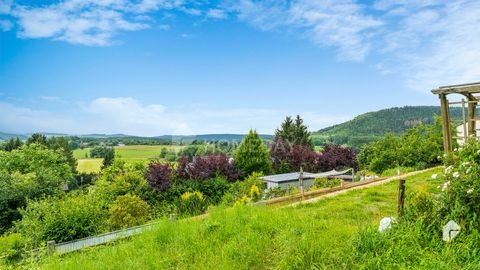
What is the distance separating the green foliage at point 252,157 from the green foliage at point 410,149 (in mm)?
6387

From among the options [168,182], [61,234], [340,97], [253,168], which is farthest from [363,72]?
[61,234]

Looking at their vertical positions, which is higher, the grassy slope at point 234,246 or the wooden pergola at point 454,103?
the wooden pergola at point 454,103

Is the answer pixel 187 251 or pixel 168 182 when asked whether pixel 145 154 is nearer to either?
pixel 168 182

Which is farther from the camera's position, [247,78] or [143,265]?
[247,78]

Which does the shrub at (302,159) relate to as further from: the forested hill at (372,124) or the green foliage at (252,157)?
the forested hill at (372,124)

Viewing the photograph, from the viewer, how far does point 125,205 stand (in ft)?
23.8

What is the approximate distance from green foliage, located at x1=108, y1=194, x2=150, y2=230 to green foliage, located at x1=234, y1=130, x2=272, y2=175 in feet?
37.5

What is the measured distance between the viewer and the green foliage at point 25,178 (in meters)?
11.6

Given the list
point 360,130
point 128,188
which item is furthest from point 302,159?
point 360,130

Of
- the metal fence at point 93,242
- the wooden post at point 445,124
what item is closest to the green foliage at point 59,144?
the metal fence at point 93,242

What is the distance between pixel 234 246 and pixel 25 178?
1504 cm

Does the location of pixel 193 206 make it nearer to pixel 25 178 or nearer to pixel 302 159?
pixel 25 178

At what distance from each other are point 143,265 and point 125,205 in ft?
14.7

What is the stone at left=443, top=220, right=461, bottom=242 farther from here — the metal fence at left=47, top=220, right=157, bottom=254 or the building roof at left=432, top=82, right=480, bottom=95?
the building roof at left=432, top=82, right=480, bottom=95
